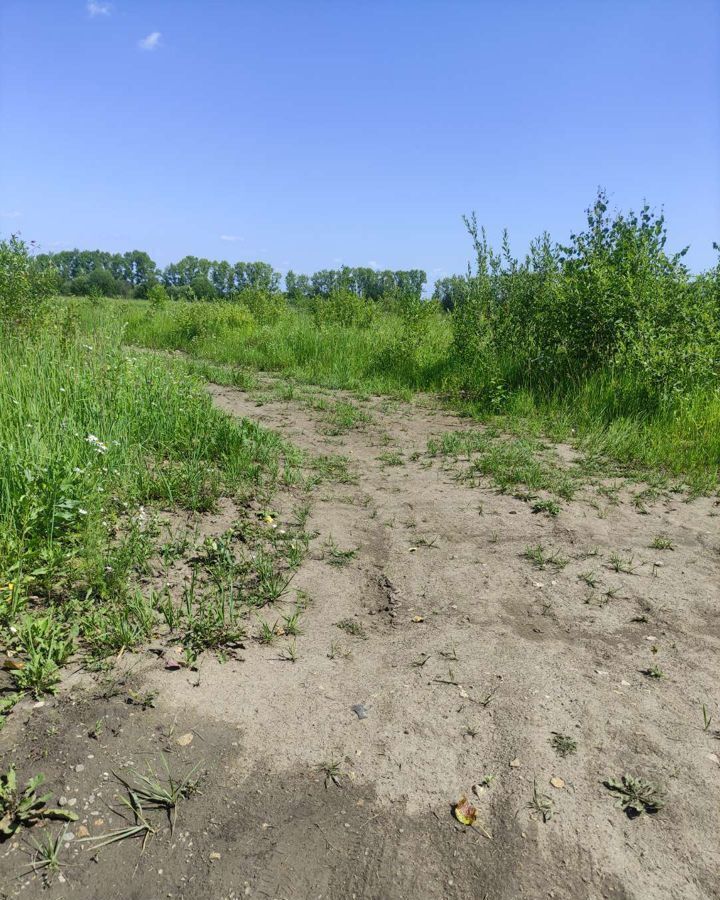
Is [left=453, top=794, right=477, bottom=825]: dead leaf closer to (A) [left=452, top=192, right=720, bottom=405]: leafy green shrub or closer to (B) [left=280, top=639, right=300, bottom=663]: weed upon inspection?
(B) [left=280, top=639, right=300, bottom=663]: weed

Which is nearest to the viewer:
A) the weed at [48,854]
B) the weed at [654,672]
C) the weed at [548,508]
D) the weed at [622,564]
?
the weed at [48,854]

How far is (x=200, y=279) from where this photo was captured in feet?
131

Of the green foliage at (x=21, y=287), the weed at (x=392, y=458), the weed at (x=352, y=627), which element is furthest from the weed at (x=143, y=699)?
the green foliage at (x=21, y=287)

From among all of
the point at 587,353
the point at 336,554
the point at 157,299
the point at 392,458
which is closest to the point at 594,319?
the point at 587,353

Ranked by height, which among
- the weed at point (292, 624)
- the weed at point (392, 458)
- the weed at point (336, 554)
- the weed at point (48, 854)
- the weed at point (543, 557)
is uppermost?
the weed at point (392, 458)

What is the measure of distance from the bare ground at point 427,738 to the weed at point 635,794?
0.03 meters

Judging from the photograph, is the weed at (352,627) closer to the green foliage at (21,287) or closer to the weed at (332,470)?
the weed at (332,470)

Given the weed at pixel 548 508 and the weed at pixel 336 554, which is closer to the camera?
the weed at pixel 336 554

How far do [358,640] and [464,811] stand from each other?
990mm

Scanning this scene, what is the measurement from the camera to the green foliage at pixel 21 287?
7387 mm

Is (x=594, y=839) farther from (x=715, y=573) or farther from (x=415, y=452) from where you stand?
(x=415, y=452)

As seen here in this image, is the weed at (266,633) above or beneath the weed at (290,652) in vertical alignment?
above

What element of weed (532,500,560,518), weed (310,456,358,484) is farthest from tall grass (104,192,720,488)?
weed (310,456,358,484)

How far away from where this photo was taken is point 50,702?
2.32 metres
